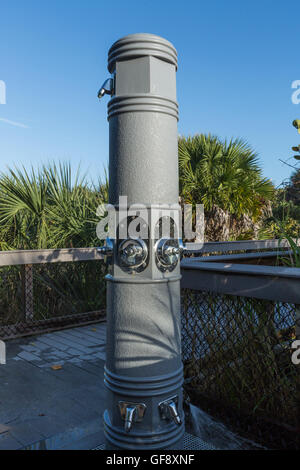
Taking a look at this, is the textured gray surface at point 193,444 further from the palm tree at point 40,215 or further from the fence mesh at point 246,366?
the palm tree at point 40,215

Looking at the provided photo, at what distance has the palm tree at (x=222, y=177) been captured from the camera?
27.1 feet

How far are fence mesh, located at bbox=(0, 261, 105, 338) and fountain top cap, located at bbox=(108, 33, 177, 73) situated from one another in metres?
3.48

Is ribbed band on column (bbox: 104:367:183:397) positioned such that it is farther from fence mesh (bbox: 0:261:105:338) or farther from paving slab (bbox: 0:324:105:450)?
fence mesh (bbox: 0:261:105:338)

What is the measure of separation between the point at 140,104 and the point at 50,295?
4081 mm

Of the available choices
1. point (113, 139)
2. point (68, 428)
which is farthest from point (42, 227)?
point (113, 139)

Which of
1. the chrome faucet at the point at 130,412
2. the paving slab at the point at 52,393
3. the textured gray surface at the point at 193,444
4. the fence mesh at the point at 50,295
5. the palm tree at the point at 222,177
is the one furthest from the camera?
the palm tree at the point at 222,177

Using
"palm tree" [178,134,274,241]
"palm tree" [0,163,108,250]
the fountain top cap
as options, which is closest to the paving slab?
"palm tree" [0,163,108,250]

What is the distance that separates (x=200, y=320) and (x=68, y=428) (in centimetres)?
109

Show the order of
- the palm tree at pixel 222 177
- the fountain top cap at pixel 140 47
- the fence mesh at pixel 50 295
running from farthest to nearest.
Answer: the palm tree at pixel 222 177 < the fence mesh at pixel 50 295 < the fountain top cap at pixel 140 47

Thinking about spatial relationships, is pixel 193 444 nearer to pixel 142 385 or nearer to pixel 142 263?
pixel 142 385

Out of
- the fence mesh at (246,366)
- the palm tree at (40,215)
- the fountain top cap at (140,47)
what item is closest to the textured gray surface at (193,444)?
the fence mesh at (246,366)

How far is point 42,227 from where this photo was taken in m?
5.18

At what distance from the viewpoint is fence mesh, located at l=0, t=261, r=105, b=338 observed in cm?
448
